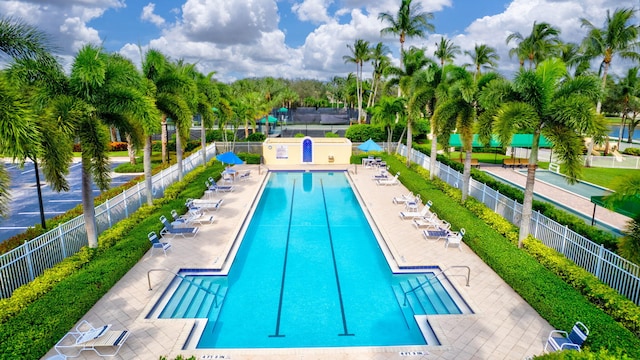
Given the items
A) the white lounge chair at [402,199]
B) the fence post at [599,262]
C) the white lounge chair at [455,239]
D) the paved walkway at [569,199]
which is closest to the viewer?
the fence post at [599,262]

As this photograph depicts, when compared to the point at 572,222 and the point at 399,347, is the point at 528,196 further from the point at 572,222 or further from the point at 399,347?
the point at 399,347

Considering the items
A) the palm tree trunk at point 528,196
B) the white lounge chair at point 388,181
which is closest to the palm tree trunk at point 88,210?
the palm tree trunk at point 528,196

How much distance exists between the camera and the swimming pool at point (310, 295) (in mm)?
9383

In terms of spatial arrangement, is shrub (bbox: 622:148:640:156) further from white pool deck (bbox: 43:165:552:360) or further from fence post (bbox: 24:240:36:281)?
fence post (bbox: 24:240:36:281)

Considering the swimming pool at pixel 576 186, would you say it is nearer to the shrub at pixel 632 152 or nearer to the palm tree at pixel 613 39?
the palm tree at pixel 613 39

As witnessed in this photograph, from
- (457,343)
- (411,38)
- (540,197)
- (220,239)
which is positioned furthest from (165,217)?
(411,38)

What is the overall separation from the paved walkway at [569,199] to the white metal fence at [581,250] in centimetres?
280

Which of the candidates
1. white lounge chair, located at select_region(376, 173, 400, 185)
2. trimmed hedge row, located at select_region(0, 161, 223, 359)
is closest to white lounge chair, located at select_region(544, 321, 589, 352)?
trimmed hedge row, located at select_region(0, 161, 223, 359)

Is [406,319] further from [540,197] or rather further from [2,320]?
[540,197]

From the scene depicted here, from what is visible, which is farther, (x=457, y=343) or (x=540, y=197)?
(x=540, y=197)

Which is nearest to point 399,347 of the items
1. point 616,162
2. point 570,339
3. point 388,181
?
point 570,339

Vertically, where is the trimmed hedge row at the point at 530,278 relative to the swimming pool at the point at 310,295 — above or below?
above

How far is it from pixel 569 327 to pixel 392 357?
3.90 meters

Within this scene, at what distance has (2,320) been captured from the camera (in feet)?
26.3
